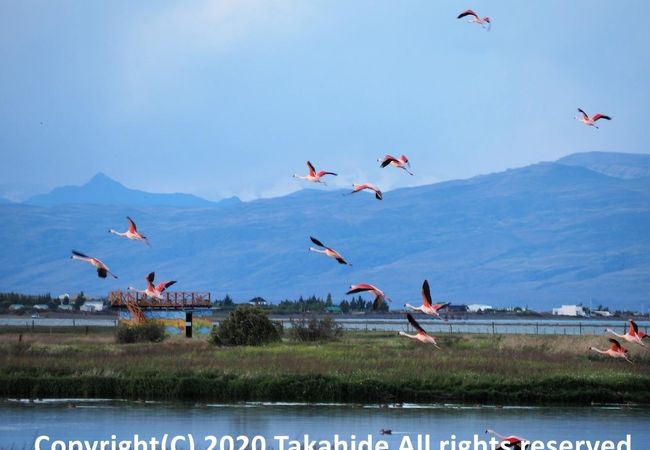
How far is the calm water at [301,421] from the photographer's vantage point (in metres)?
40.2

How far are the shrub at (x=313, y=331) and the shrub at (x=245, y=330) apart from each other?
8.59ft

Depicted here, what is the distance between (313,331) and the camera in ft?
232

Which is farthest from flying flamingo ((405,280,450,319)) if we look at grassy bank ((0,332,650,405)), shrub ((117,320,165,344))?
shrub ((117,320,165,344))

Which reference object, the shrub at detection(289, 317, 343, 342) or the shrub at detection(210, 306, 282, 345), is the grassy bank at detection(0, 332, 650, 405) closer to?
the shrub at detection(210, 306, 282, 345)

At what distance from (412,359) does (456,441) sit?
17.3 metres

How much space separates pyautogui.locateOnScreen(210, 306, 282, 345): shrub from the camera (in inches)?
2606

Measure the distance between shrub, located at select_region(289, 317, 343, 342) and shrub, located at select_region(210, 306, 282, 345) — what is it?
2620 millimetres

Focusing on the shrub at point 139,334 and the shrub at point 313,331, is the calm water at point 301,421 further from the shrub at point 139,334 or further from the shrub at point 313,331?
the shrub at point 313,331

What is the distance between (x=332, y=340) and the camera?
233ft

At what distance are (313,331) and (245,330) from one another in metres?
5.23

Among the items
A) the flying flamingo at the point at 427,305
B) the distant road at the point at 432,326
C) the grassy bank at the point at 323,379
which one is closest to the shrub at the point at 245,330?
the grassy bank at the point at 323,379

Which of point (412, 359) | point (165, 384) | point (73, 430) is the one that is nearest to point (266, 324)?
point (412, 359)

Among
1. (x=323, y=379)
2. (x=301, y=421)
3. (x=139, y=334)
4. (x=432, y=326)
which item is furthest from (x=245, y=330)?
(x=432, y=326)

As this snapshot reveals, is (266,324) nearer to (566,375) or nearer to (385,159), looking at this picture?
(566,375)
